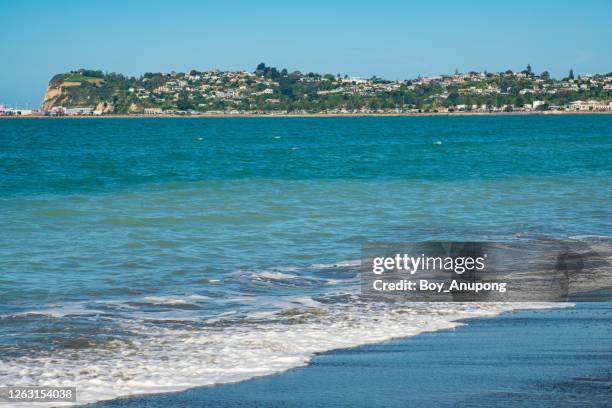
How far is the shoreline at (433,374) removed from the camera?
5.78m

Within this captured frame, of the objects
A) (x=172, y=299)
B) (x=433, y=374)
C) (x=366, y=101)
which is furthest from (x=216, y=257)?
(x=366, y=101)

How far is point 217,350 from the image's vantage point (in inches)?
285

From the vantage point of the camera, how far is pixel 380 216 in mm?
17875

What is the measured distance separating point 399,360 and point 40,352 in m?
2.95

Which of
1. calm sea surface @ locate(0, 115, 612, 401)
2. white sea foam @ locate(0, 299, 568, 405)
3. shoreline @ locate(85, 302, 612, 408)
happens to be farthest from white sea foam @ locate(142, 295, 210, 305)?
shoreline @ locate(85, 302, 612, 408)

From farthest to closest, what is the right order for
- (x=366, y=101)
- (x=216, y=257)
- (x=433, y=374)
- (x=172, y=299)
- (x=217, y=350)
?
(x=366, y=101)
(x=216, y=257)
(x=172, y=299)
(x=217, y=350)
(x=433, y=374)

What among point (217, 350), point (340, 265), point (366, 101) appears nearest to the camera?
point (217, 350)

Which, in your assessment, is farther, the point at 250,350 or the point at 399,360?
the point at 250,350

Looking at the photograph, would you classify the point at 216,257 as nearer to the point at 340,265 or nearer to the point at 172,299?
the point at 340,265

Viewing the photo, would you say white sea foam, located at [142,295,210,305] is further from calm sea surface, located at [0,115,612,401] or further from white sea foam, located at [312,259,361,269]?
white sea foam, located at [312,259,361,269]

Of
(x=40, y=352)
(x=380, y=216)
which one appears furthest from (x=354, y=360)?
(x=380, y=216)

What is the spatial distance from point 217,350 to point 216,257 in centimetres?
545

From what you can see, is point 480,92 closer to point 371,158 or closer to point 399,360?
point 371,158

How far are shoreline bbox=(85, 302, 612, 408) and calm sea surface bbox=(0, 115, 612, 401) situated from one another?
0.30m
